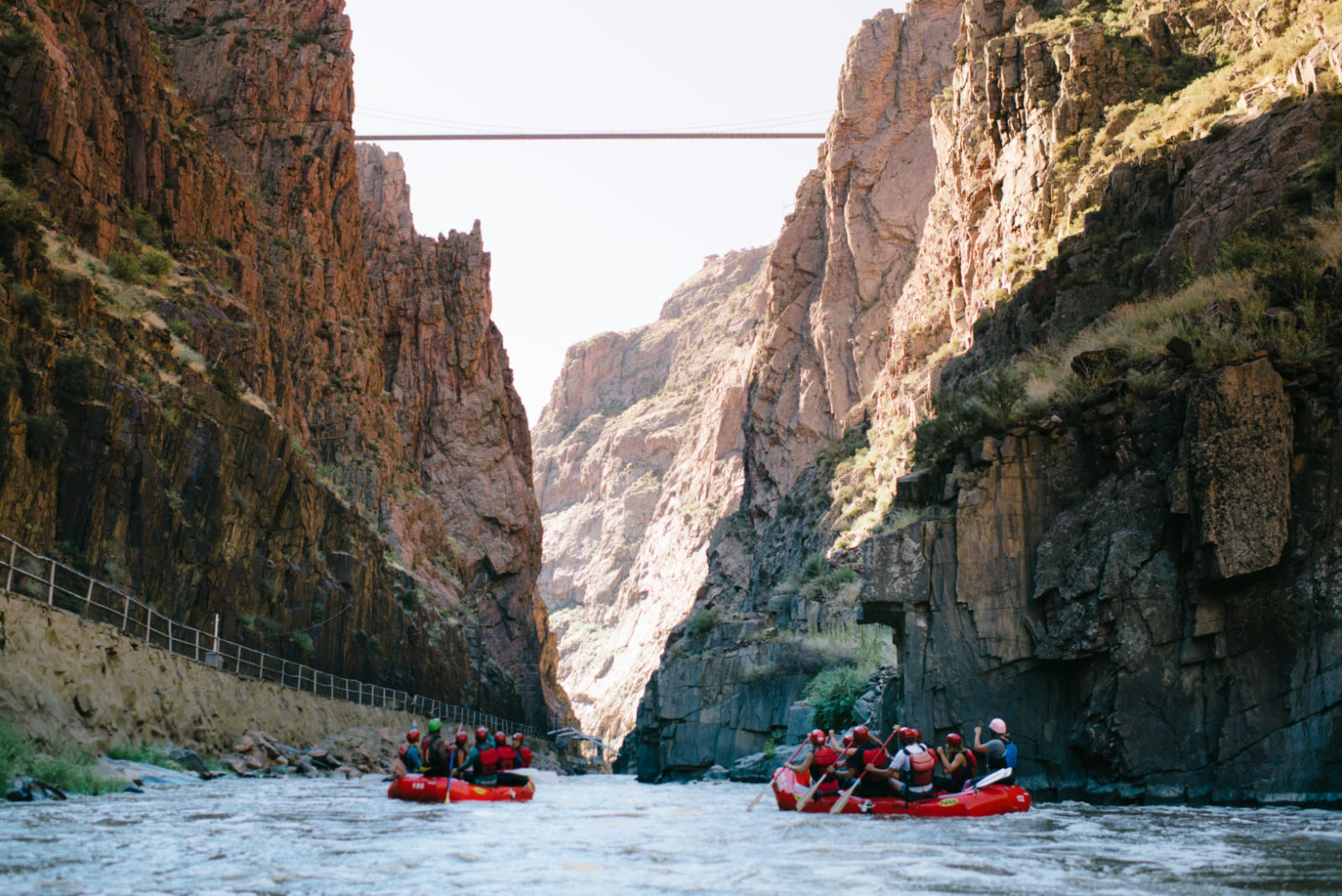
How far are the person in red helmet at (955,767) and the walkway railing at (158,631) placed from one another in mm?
14255

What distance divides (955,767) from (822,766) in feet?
7.91

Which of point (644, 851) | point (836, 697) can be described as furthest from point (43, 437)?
point (836, 697)

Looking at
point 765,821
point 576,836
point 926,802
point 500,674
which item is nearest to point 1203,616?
point 926,802

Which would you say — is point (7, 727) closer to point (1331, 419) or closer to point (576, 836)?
point (576, 836)

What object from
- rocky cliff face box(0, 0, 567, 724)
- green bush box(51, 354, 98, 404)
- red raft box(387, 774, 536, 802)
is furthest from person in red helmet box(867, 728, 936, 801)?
green bush box(51, 354, 98, 404)

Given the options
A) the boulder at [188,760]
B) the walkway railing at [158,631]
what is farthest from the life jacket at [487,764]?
the walkway railing at [158,631]

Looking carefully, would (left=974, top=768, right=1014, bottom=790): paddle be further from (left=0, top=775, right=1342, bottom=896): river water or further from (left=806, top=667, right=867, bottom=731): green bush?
(left=806, top=667, right=867, bottom=731): green bush

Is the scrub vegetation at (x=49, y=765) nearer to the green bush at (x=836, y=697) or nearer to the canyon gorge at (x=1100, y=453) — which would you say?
the canyon gorge at (x=1100, y=453)

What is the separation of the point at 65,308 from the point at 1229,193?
24199 millimetres

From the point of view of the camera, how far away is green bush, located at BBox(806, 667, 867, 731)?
29.9 metres

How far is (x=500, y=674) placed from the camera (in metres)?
67.4

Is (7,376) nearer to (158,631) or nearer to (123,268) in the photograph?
(158,631)

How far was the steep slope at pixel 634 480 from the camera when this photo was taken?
4245 inches

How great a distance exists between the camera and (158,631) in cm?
2427
